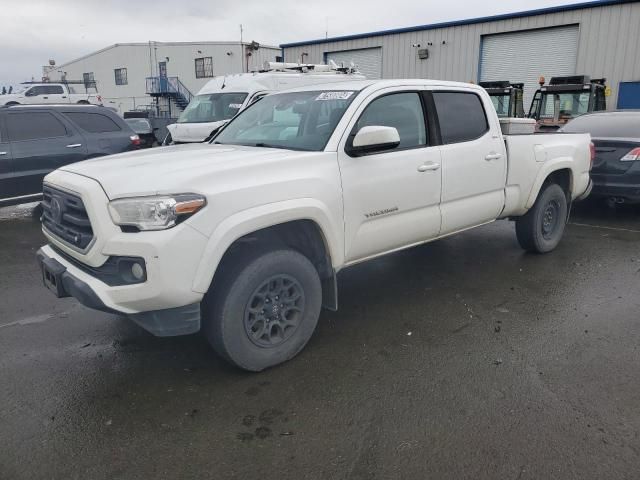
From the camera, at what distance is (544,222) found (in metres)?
5.96

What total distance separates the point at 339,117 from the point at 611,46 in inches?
671

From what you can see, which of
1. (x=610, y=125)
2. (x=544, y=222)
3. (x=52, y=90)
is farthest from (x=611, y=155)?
(x=52, y=90)

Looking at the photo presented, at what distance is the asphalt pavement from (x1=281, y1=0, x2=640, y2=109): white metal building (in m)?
15.1

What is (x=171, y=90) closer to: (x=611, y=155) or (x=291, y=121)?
(x=611, y=155)

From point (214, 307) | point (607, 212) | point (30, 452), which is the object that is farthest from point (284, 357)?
point (607, 212)

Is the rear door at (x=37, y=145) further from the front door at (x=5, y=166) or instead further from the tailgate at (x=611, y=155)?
the tailgate at (x=611, y=155)

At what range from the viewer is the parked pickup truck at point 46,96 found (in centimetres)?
2590

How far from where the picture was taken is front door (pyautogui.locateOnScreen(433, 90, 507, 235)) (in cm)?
442

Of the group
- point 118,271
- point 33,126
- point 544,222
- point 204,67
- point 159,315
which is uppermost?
point 204,67

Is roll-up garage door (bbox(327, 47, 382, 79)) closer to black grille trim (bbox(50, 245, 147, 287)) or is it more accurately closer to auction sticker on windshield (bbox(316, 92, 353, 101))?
auction sticker on windshield (bbox(316, 92, 353, 101))

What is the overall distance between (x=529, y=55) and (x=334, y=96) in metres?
17.6

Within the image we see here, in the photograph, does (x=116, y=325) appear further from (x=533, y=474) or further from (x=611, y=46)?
(x=611, y=46)

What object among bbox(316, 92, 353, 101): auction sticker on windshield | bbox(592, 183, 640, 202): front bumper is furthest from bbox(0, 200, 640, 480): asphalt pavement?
bbox(592, 183, 640, 202): front bumper

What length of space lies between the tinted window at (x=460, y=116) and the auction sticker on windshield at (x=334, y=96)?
937mm
